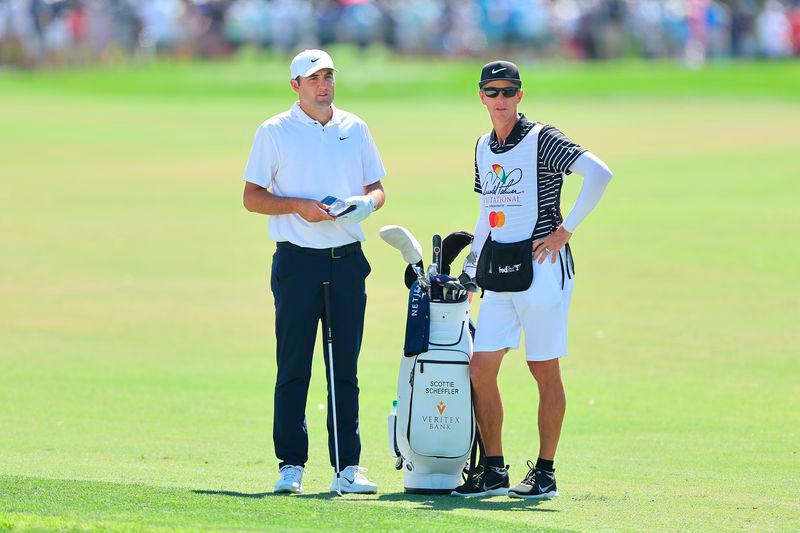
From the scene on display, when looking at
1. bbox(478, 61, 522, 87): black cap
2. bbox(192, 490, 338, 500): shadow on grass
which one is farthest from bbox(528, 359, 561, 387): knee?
bbox(478, 61, 522, 87): black cap

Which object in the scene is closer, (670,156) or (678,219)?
(678,219)

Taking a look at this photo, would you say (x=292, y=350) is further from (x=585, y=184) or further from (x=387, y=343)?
(x=387, y=343)

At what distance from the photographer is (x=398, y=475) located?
832 centimetres

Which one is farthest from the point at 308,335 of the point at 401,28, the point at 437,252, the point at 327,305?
the point at 401,28

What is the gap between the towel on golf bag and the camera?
303 inches

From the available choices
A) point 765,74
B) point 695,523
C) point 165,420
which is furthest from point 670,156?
point 695,523

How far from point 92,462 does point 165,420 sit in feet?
4.88

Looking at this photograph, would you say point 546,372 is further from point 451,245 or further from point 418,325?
point 451,245

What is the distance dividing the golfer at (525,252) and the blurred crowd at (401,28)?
3754cm

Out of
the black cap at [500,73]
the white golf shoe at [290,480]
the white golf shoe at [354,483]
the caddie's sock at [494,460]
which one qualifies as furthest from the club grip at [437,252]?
the white golf shoe at [290,480]

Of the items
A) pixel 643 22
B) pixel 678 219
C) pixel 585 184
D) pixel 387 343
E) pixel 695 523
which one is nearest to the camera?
pixel 695 523

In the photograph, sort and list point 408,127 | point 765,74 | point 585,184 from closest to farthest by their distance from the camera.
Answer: point 585,184, point 408,127, point 765,74

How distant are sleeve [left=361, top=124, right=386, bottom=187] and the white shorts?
92cm

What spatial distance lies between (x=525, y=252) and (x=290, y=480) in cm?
162
